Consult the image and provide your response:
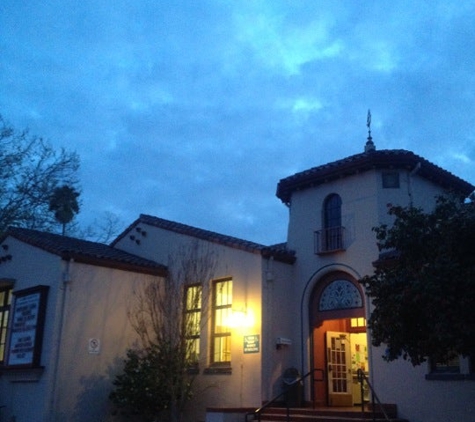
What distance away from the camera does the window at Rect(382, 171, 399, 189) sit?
48.3ft

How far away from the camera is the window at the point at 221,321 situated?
599 inches

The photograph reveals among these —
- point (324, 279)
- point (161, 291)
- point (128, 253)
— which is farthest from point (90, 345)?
point (324, 279)

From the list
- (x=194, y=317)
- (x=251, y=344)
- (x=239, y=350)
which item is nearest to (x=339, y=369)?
(x=251, y=344)

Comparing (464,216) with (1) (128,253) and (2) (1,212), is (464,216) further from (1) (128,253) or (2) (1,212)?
(2) (1,212)

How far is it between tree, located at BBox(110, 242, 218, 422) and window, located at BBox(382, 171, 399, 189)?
5.08 meters

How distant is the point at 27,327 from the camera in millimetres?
14844

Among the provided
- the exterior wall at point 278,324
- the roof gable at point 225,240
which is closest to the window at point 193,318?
the roof gable at point 225,240

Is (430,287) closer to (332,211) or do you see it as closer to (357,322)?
(332,211)

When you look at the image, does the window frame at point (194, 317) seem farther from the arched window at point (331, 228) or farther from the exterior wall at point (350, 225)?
the arched window at point (331, 228)

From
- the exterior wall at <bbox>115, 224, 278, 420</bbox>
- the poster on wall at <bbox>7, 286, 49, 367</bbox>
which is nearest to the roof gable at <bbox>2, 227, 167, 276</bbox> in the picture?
the poster on wall at <bbox>7, 286, 49, 367</bbox>

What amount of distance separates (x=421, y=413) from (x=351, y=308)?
3.20 meters

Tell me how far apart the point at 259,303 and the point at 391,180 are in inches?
186

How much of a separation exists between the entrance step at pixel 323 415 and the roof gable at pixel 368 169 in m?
5.63

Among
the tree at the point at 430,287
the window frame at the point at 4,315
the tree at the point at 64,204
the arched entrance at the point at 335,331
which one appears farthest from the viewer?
the tree at the point at 64,204
